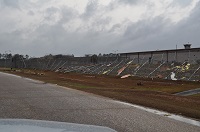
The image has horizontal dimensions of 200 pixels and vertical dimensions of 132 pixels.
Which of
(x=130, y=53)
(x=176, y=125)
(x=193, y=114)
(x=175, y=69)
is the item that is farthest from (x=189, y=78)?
(x=130, y=53)

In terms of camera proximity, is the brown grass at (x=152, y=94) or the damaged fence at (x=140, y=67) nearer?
the brown grass at (x=152, y=94)

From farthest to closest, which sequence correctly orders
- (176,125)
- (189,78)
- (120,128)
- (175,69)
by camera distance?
(175,69)
(189,78)
(176,125)
(120,128)

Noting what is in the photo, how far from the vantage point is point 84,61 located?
85.2m

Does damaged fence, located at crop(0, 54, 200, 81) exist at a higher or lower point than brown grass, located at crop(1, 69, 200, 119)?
higher

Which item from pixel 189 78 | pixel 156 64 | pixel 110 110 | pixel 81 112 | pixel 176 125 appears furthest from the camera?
pixel 156 64

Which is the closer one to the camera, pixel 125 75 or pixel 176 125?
pixel 176 125

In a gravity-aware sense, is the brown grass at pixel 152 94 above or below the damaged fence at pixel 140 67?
below

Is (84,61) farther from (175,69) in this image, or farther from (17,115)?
(17,115)

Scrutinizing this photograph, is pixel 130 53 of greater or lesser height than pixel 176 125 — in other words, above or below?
above

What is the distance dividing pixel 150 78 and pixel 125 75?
7.78 meters

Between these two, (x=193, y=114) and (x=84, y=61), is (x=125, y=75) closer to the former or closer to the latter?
(x=84, y=61)

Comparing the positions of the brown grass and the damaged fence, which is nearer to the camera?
the brown grass

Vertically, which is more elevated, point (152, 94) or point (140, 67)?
point (140, 67)

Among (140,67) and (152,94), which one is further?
(140,67)
